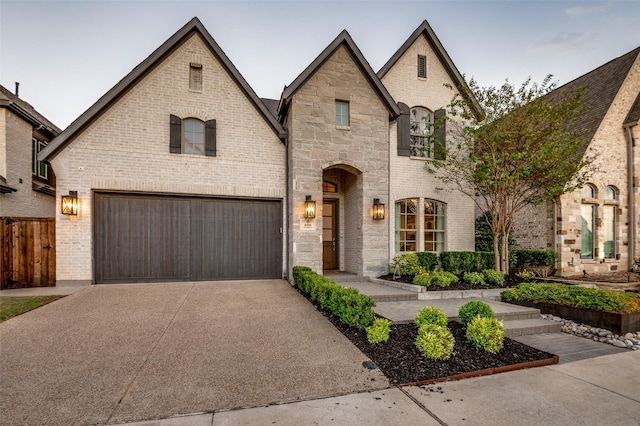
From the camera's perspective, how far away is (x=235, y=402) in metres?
2.80

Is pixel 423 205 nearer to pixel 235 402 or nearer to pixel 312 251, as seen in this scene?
pixel 312 251

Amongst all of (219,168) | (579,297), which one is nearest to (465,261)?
(579,297)

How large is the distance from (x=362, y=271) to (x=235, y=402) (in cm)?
700

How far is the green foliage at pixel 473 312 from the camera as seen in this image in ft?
14.9

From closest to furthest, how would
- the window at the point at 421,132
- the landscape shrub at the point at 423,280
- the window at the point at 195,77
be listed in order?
the landscape shrub at the point at 423,280 < the window at the point at 195,77 < the window at the point at 421,132

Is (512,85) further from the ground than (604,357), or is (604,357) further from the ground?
(512,85)

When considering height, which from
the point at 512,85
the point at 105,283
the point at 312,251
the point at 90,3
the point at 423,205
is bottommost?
the point at 105,283

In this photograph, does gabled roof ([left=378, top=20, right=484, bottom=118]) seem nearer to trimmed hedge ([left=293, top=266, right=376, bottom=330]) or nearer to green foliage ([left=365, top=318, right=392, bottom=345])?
trimmed hedge ([left=293, top=266, right=376, bottom=330])

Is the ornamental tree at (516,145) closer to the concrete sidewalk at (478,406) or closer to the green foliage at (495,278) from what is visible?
the green foliage at (495,278)

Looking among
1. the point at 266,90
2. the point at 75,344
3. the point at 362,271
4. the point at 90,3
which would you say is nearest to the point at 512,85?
the point at 362,271

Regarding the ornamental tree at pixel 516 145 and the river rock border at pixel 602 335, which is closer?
the river rock border at pixel 602 335

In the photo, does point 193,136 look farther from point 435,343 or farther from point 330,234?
point 435,343

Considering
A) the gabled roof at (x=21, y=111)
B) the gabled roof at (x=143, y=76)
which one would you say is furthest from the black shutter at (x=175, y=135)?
the gabled roof at (x=21, y=111)

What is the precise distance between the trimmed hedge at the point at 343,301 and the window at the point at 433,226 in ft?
18.3
